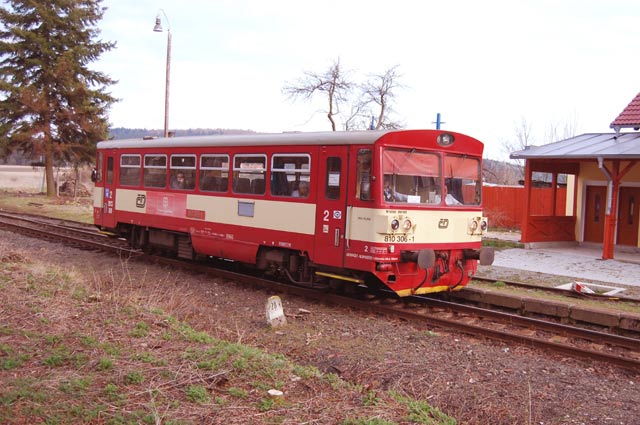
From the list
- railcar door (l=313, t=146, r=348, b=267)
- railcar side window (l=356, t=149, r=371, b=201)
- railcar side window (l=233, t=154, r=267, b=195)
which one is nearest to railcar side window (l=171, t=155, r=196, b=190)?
railcar side window (l=233, t=154, r=267, b=195)

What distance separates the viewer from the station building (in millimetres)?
17203

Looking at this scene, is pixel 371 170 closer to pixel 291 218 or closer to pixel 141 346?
pixel 291 218

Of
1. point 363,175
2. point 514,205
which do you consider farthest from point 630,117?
point 363,175

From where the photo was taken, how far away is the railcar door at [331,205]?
9570mm

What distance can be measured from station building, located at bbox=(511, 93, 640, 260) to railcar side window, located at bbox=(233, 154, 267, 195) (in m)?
10.5

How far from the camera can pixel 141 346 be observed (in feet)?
20.7

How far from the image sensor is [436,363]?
6.99 metres

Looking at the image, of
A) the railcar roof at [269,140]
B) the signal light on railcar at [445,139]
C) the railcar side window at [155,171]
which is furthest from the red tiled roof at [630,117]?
the railcar side window at [155,171]

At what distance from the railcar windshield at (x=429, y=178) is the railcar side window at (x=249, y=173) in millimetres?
2641

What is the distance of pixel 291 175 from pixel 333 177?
1014 mm

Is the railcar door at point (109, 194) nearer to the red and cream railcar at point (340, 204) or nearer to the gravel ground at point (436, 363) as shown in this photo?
the red and cream railcar at point (340, 204)

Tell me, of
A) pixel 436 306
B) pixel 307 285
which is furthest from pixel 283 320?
pixel 436 306

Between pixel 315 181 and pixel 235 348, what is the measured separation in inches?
167

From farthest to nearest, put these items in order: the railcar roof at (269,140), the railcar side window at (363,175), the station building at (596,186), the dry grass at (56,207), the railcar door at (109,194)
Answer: the dry grass at (56,207) < the station building at (596,186) < the railcar door at (109,194) < the railcar roof at (269,140) < the railcar side window at (363,175)
